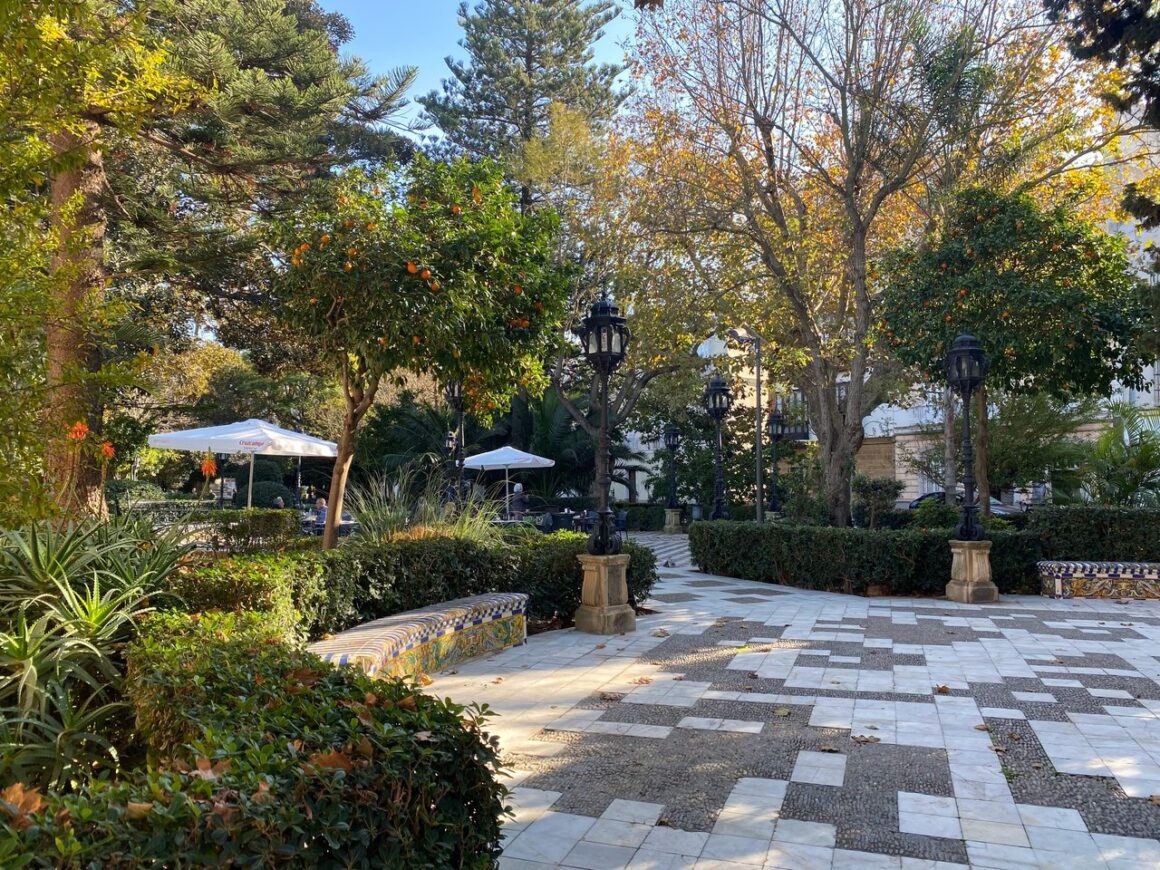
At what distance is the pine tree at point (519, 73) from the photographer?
28234 mm

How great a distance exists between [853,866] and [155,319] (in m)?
13.4

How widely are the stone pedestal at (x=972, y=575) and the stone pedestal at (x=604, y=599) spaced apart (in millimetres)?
4786

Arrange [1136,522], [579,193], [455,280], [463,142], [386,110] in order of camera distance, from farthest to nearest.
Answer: [463,142]
[579,193]
[386,110]
[1136,522]
[455,280]

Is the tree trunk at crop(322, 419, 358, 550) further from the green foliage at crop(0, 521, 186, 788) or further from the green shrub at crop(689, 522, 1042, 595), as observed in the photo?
the green shrub at crop(689, 522, 1042, 595)

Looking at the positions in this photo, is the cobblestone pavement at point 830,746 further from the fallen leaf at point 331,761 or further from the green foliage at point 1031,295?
the green foliage at point 1031,295

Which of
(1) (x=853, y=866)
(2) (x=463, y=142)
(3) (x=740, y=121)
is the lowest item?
(1) (x=853, y=866)

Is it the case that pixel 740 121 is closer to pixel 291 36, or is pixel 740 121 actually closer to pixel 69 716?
pixel 291 36

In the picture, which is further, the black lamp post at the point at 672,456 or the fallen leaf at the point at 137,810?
the black lamp post at the point at 672,456

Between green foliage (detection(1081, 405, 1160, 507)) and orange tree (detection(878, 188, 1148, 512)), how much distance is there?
48.3 inches

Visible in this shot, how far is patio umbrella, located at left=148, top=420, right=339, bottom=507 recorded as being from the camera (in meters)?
14.7

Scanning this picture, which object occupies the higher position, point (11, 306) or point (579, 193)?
point (579, 193)

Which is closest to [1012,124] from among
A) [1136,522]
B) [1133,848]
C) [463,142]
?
[1136,522]

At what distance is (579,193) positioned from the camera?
20.9m

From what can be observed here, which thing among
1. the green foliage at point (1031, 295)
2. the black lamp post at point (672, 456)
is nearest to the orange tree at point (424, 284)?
the green foliage at point (1031, 295)
